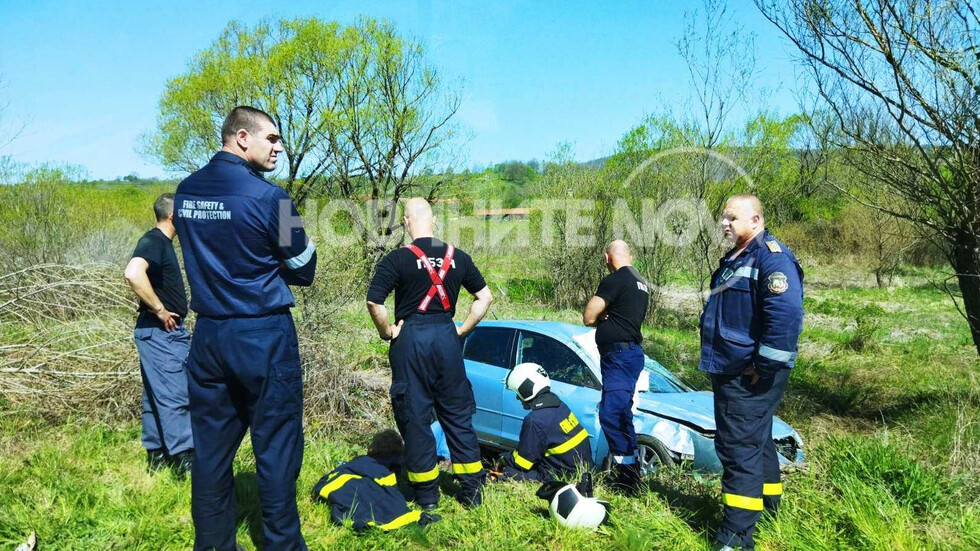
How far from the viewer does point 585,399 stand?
17.3 ft

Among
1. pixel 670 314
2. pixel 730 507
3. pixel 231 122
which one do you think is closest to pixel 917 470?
pixel 730 507

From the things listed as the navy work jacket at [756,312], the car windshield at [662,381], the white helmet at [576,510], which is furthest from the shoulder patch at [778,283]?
the car windshield at [662,381]

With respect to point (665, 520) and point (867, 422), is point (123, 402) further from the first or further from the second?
point (867, 422)

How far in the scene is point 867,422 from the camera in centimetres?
697

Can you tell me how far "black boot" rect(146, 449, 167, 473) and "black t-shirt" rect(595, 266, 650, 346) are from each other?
129 inches

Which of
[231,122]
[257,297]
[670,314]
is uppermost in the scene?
[231,122]

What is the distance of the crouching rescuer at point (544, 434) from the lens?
4121 millimetres

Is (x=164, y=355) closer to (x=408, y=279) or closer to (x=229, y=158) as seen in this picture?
(x=408, y=279)

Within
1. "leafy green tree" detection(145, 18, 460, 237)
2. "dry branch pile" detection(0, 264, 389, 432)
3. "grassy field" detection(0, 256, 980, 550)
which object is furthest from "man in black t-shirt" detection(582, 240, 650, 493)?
"leafy green tree" detection(145, 18, 460, 237)

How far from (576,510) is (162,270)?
10.4ft

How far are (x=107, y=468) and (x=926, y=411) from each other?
304 inches

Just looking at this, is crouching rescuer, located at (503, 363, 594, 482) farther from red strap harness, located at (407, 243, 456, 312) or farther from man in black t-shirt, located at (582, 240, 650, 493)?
red strap harness, located at (407, 243, 456, 312)

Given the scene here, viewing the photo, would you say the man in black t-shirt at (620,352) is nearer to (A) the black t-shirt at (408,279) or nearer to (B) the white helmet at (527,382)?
(B) the white helmet at (527,382)

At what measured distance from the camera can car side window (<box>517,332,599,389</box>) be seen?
544 centimetres
